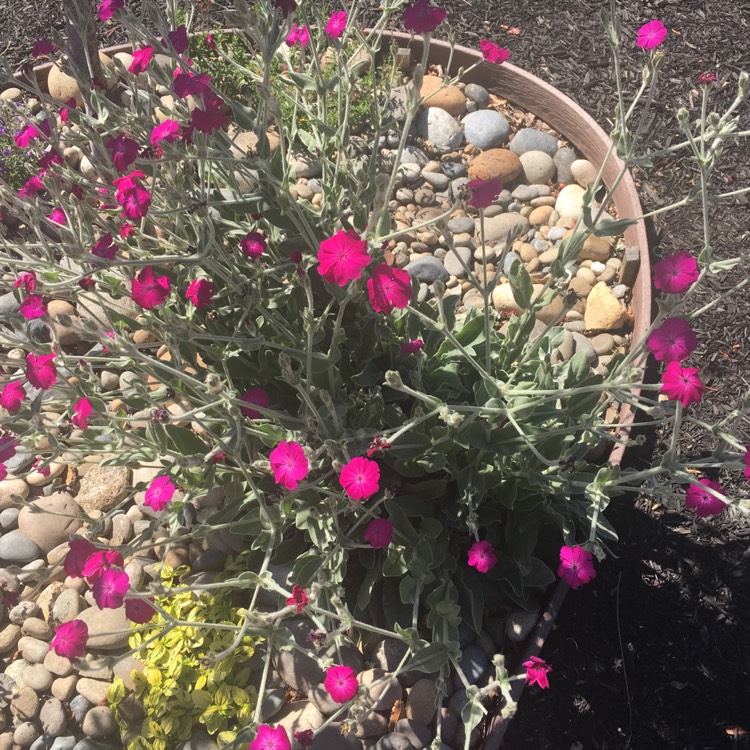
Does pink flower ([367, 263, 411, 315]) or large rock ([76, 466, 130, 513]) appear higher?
pink flower ([367, 263, 411, 315])

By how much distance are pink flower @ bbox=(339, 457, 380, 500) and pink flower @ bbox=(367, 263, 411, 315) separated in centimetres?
40

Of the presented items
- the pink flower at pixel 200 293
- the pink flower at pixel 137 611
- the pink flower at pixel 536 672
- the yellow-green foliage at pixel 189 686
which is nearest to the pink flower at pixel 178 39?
the pink flower at pixel 200 293

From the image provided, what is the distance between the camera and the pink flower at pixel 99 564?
1875mm

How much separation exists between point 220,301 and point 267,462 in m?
0.84

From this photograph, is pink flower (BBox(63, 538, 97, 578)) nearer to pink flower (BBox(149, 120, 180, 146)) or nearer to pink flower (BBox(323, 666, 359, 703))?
pink flower (BBox(323, 666, 359, 703))

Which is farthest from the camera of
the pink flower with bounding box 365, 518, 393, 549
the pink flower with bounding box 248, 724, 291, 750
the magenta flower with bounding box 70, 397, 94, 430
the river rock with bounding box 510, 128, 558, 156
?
the river rock with bounding box 510, 128, 558, 156

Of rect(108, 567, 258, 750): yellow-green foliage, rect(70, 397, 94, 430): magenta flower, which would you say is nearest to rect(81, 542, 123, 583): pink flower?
rect(70, 397, 94, 430): magenta flower

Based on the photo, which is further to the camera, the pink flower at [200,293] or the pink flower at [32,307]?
the pink flower at [200,293]

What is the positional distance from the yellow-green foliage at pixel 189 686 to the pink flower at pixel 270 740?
612 millimetres

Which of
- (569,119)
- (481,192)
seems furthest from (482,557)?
(569,119)

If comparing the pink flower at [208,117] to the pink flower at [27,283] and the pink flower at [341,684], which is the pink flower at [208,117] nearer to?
the pink flower at [27,283]

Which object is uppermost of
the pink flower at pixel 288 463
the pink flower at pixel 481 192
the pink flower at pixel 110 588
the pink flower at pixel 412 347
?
the pink flower at pixel 481 192

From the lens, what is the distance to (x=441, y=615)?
220 cm

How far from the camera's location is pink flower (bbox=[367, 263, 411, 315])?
5.96ft
